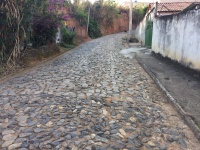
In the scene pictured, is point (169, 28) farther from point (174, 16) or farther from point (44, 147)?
point (44, 147)

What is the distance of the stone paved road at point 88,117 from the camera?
299 cm

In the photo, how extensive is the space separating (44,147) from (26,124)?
33.3 inches

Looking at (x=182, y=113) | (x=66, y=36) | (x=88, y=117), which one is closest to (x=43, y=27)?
(x=66, y=36)

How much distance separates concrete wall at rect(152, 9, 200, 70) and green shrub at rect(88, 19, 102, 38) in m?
17.0

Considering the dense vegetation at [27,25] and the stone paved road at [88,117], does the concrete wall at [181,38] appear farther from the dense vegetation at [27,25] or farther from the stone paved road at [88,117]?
the dense vegetation at [27,25]

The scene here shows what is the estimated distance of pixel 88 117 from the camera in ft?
12.3

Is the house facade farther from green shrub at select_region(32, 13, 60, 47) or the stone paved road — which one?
green shrub at select_region(32, 13, 60, 47)

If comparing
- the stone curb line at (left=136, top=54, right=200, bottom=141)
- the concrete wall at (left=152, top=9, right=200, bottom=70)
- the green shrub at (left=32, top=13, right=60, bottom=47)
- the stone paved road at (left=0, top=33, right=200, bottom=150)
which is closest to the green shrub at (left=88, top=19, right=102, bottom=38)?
the green shrub at (left=32, top=13, right=60, bottom=47)

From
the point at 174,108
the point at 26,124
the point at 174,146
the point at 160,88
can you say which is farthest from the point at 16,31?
the point at 174,146

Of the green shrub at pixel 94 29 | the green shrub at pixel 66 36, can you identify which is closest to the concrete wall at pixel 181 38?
the green shrub at pixel 66 36

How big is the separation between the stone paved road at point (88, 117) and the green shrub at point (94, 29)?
2152 centimetres

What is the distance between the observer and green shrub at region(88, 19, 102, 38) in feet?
88.3

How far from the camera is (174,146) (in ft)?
9.73

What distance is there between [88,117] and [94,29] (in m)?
25.3
